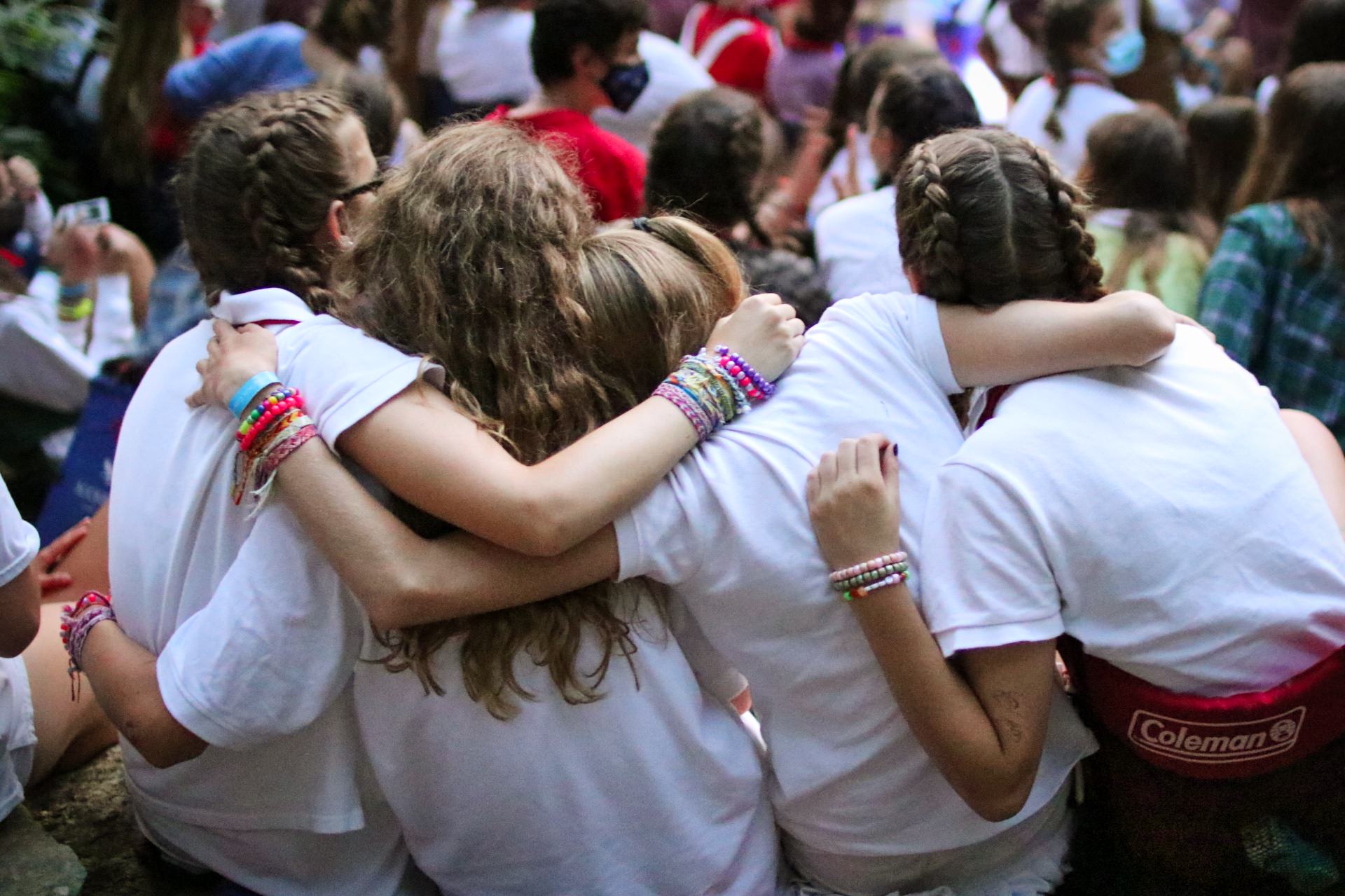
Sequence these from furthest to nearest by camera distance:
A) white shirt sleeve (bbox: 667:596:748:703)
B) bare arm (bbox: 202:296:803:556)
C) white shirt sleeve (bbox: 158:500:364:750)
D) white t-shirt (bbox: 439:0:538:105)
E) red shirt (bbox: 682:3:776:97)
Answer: red shirt (bbox: 682:3:776:97), white t-shirt (bbox: 439:0:538:105), white shirt sleeve (bbox: 667:596:748:703), white shirt sleeve (bbox: 158:500:364:750), bare arm (bbox: 202:296:803:556)

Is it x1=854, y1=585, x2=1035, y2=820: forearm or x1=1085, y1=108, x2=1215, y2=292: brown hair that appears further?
x1=1085, y1=108, x2=1215, y2=292: brown hair

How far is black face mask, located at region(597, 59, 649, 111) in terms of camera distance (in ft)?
12.2

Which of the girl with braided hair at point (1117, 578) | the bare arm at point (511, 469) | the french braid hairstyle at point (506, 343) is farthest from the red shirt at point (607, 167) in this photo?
the bare arm at point (511, 469)

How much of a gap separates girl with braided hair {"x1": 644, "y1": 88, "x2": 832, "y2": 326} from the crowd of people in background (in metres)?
1.22

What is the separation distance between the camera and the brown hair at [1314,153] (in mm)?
2916

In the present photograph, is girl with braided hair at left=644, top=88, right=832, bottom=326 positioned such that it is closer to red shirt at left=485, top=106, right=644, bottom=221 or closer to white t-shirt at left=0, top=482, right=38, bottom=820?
red shirt at left=485, top=106, right=644, bottom=221

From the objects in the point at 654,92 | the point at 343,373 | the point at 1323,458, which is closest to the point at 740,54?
the point at 654,92

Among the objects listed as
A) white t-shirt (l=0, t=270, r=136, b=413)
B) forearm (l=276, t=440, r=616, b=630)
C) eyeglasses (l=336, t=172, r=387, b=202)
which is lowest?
white t-shirt (l=0, t=270, r=136, b=413)

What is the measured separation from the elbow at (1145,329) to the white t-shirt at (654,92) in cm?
283

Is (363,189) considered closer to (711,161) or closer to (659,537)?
(659,537)

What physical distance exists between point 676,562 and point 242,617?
59 cm

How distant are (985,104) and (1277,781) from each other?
4358mm

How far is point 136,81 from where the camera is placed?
4371mm

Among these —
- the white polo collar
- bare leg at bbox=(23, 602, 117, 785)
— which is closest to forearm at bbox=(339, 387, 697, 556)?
the white polo collar
